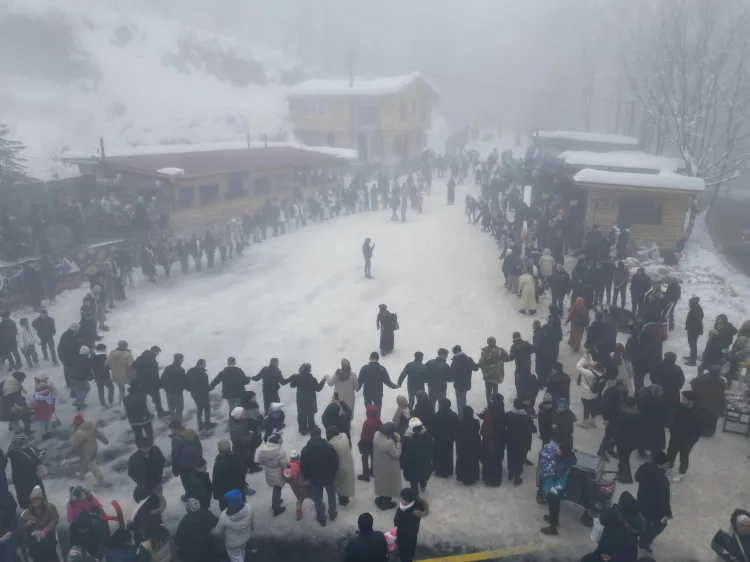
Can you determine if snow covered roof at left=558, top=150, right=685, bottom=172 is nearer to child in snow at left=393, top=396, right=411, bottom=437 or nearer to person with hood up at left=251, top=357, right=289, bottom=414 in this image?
person with hood up at left=251, top=357, right=289, bottom=414

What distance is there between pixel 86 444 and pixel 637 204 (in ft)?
62.6

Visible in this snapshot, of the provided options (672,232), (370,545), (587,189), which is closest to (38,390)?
(370,545)

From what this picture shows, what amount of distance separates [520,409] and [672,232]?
1512 centimetres

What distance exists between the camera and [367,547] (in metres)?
5.59

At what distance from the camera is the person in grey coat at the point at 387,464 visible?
794 cm

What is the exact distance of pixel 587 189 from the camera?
67.9 ft

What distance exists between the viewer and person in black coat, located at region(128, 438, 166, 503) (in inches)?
301

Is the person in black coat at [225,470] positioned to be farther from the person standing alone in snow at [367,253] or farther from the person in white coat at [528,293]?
the person standing alone in snow at [367,253]

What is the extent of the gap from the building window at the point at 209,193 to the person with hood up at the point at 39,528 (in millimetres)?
20136

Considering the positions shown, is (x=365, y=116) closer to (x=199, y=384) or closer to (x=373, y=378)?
(x=373, y=378)

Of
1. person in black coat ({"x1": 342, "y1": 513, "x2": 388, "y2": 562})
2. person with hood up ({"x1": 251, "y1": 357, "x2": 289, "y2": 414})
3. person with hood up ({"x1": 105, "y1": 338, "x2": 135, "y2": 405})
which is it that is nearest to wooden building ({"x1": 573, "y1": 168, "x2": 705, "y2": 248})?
person with hood up ({"x1": 251, "y1": 357, "x2": 289, "y2": 414})

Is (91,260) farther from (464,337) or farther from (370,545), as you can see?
(370,545)

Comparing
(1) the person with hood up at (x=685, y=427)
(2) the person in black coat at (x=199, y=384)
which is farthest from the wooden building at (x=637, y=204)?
(2) the person in black coat at (x=199, y=384)

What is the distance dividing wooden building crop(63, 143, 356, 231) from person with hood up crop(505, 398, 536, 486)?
19.1 m
